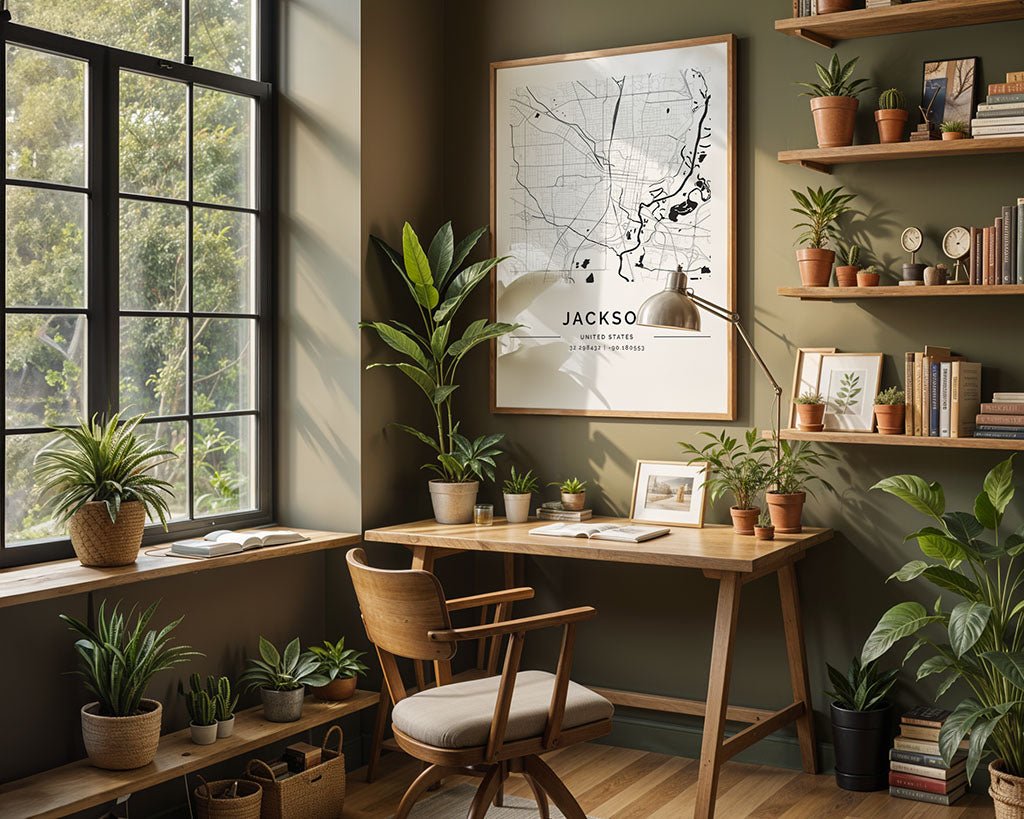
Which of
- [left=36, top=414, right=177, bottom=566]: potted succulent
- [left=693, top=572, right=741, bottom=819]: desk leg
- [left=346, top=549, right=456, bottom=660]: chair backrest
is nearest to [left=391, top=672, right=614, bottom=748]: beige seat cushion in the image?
[left=346, top=549, right=456, bottom=660]: chair backrest

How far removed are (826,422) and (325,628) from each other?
196 cm

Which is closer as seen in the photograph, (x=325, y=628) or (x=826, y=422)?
(x=826, y=422)

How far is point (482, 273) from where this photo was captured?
4.41 meters

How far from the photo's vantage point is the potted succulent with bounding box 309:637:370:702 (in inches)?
159

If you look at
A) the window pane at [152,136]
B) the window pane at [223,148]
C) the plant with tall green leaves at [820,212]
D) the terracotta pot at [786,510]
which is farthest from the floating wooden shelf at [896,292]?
the window pane at [152,136]

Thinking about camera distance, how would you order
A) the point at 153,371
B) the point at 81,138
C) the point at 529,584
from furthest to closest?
the point at 529,584, the point at 153,371, the point at 81,138

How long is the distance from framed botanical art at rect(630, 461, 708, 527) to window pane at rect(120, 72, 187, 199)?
192 centimetres

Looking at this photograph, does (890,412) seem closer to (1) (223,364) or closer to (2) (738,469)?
(2) (738,469)

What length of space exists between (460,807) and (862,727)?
1353 millimetres

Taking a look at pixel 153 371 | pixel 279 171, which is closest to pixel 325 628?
pixel 153 371

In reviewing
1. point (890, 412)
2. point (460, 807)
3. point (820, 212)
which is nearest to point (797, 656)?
point (890, 412)

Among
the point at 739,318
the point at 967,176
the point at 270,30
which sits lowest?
the point at 739,318

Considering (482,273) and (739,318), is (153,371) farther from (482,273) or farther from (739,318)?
(739,318)

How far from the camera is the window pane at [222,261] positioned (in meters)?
4.16
